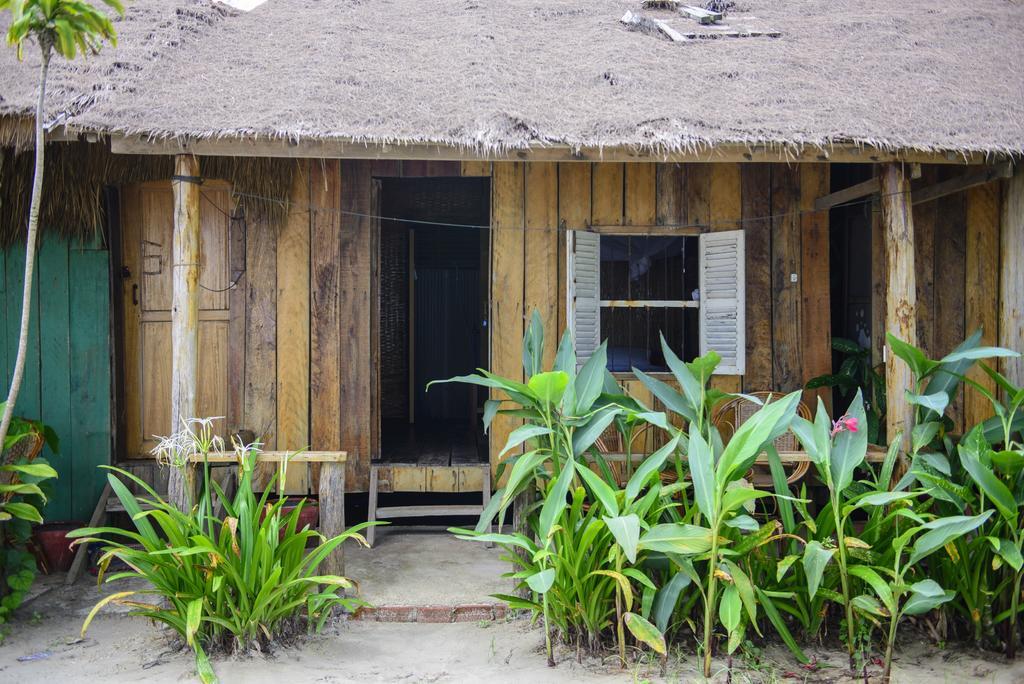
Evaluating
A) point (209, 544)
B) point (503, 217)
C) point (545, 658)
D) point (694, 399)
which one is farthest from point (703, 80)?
point (209, 544)

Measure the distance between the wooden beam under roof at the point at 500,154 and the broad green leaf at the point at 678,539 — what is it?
1.97 metres

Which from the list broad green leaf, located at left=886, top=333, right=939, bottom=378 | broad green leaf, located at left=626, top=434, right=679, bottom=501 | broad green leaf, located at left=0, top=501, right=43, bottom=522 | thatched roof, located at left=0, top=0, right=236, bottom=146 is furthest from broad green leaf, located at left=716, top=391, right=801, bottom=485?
thatched roof, located at left=0, top=0, right=236, bottom=146

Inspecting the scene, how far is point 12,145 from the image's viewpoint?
4836 millimetres

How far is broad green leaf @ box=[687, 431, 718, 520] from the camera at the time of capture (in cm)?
383

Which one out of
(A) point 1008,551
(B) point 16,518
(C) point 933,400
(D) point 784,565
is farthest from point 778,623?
(B) point 16,518

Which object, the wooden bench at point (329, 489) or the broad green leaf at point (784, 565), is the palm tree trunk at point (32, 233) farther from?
the broad green leaf at point (784, 565)

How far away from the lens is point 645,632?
378 centimetres

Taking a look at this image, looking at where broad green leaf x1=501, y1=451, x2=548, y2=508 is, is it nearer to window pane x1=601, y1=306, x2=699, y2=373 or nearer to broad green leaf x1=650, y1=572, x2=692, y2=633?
broad green leaf x1=650, y1=572, x2=692, y2=633

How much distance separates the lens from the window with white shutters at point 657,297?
19.4 feet

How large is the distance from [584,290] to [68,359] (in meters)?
3.51

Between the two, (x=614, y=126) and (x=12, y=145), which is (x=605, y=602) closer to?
(x=614, y=126)

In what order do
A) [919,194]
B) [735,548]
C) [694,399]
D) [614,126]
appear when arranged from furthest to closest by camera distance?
[919,194] < [614,126] < [694,399] < [735,548]

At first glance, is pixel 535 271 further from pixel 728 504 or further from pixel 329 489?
pixel 728 504

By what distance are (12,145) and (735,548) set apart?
14.3ft
